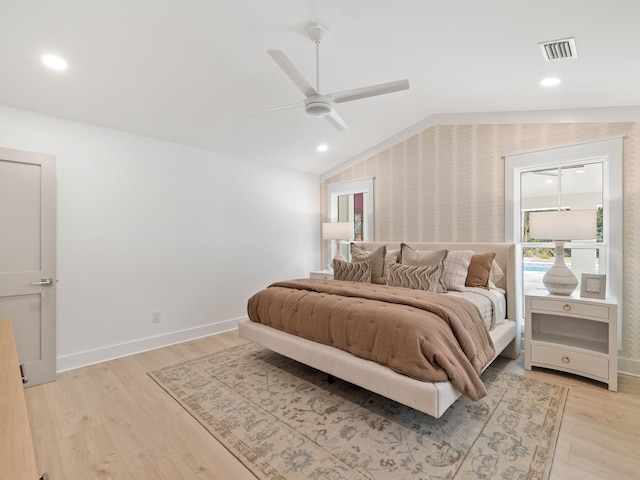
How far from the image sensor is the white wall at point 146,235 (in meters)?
3.06

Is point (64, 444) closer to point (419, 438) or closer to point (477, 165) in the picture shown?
point (419, 438)

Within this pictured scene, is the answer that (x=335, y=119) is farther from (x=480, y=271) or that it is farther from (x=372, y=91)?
(x=480, y=271)

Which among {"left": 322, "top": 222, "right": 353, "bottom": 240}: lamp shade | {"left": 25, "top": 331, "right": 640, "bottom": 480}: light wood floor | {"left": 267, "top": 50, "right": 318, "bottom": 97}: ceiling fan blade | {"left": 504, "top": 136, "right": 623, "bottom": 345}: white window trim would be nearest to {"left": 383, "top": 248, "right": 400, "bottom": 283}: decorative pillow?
{"left": 322, "top": 222, "right": 353, "bottom": 240}: lamp shade

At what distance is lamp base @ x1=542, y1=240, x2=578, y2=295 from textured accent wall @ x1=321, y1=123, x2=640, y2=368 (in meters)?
0.51

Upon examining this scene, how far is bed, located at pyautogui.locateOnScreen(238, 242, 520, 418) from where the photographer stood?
75.7 inches

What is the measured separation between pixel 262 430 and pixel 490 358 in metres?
1.82

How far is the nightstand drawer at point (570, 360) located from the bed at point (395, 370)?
27 centimetres

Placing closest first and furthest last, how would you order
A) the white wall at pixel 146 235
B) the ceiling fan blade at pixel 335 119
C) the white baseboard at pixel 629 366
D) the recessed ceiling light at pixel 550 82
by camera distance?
the ceiling fan blade at pixel 335 119 < the recessed ceiling light at pixel 550 82 < the white baseboard at pixel 629 366 < the white wall at pixel 146 235

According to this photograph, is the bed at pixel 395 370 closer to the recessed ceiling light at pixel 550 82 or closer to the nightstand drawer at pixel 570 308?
the nightstand drawer at pixel 570 308

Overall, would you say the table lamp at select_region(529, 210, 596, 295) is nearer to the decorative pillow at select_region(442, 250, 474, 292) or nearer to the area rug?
the decorative pillow at select_region(442, 250, 474, 292)

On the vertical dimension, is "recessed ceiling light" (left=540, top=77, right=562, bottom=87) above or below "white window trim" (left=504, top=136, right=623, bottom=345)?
above

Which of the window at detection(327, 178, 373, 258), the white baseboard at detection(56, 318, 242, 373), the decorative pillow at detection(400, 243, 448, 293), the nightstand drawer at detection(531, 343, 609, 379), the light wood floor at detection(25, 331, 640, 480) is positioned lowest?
the light wood floor at detection(25, 331, 640, 480)

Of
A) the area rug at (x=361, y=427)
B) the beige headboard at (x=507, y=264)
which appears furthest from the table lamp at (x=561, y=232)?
the area rug at (x=361, y=427)

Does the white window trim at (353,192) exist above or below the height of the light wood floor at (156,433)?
above
